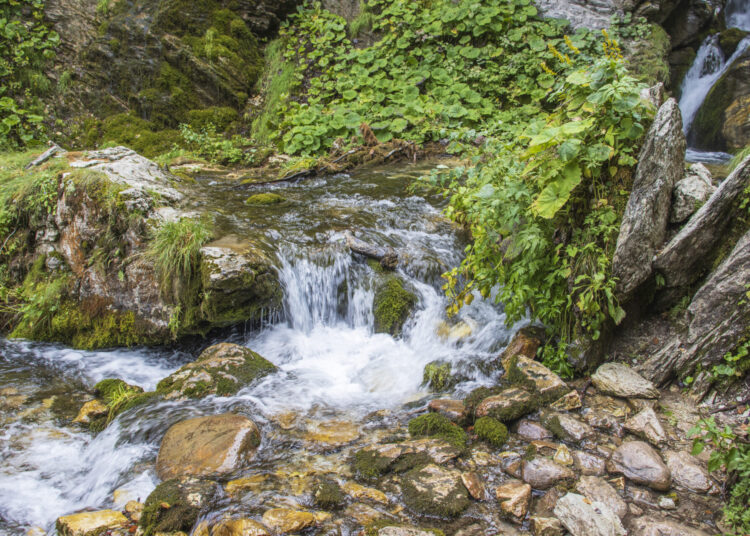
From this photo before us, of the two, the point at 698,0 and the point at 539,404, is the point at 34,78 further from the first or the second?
the point at 698,0

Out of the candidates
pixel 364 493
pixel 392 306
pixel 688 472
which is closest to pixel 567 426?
pixel 688 472

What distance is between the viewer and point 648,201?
295cm

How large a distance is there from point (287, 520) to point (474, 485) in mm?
1078

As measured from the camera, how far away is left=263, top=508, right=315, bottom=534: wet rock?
7.39 feet

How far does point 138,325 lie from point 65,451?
1.66 m

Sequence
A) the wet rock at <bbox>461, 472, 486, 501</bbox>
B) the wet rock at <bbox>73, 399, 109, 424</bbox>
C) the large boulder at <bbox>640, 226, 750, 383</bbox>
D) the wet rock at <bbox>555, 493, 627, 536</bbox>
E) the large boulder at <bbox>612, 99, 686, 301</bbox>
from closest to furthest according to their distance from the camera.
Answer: the wet rock at <bbox>555, 493, 627, 536</bbox>, the wet rock at <bbox>461, 472, 486, 501</bbox>, the large boulder at <bbox>640, 226, 750, 383</bbox>, the large boulder at <bbox>612, 99, 686, 301</bbox>, the wet rock at <bbox>73, 399, 109, 424</bbox>

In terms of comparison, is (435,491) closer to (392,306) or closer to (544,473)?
(544,473)

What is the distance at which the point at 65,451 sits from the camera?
3229mm

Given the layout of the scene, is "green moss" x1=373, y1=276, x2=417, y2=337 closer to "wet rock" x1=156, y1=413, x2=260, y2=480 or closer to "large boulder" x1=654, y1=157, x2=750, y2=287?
"wet rock" x1=156, y1=413, x2=260, y2=480

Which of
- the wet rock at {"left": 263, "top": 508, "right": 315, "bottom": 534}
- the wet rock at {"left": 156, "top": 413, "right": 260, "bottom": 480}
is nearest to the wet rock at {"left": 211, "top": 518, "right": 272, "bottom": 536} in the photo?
the wet rock at {"left": 263, "top": 508, "right": 315, "bottom": 534}

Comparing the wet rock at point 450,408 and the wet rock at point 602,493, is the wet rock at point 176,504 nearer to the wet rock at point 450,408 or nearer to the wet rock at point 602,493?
the wet rock at point 450,408

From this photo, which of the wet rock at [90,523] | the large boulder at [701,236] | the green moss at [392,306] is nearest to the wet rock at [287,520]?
the wet rock at [90,523]

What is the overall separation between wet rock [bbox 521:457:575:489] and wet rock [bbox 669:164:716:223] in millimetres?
1954

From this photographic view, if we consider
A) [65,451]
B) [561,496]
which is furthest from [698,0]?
[65,451]
